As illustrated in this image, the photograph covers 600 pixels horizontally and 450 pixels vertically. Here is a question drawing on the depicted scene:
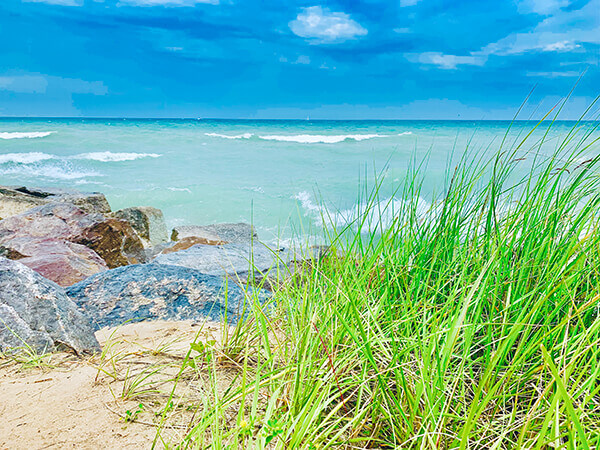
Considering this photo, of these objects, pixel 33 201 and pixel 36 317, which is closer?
pixel 36 317

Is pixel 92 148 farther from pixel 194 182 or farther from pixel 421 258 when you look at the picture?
pixel 421 258

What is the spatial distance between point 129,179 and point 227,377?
1282 cm

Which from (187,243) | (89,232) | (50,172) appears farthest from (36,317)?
(50,172)

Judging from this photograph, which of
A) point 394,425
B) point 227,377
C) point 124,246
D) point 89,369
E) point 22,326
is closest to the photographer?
point 394,425

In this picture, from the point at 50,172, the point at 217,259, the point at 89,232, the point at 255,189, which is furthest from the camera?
the point at 50,172

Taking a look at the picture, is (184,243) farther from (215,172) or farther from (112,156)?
(112,156)

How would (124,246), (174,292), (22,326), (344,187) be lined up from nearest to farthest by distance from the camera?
(22,326), (174,292), (124,246), (344,187)

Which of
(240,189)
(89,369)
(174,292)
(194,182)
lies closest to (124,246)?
(174,292)

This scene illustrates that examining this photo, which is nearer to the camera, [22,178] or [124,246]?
[124,246]

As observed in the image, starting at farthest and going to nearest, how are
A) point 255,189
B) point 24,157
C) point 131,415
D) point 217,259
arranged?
point 24,157 < point 255,189 < point 217,259 < point 131,415

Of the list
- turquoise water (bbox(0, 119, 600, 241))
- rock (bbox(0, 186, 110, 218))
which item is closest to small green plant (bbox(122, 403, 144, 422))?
turquoise water (bbox(0, 119, 600, 241))

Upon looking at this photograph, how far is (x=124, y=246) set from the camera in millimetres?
4926

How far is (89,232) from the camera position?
15.5 ft

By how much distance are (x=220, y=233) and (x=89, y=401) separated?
4.55 m
